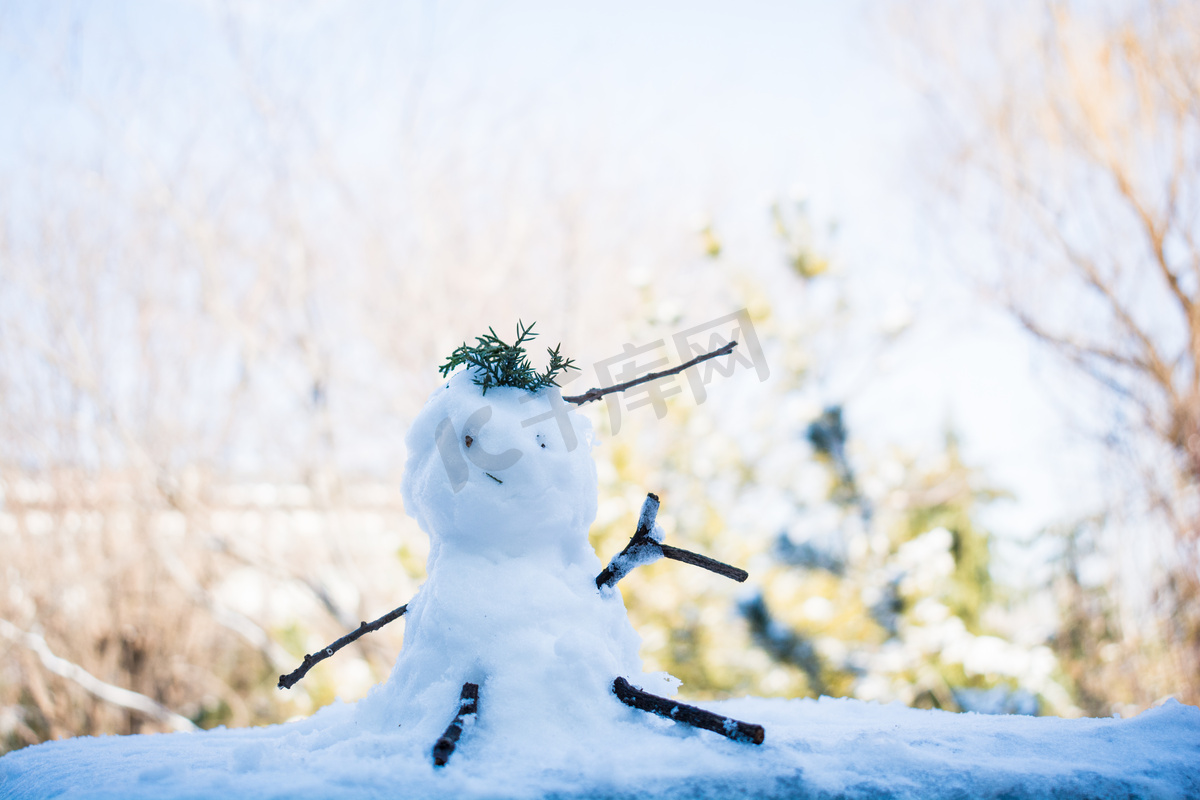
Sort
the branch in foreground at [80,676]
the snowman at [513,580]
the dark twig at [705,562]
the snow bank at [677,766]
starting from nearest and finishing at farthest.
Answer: the snow bank at [677,766] < the snowman at [513,580] < the dark twig at [705,562] < the branch in foreground at [80,676]

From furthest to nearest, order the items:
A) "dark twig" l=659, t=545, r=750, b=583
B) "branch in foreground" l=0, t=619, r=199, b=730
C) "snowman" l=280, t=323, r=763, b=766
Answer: "branch in foreground" l=0, t=619, r=199, b=730 < "dark twig" l=659, t=545, r=750, b=583 < "snowman" l=280, t=323, r=763, b=766

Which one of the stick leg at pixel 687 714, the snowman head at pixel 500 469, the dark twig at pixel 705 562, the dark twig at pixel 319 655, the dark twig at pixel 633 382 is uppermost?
the dark twig at pixel 633 382

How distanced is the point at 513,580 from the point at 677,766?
34cm

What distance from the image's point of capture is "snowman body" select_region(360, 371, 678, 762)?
0.88m

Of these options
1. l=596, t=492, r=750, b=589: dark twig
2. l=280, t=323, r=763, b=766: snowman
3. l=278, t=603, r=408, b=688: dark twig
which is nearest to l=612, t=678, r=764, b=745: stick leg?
l=280, t=323, r=763, b=766: snowman

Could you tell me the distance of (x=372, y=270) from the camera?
4.91 meters

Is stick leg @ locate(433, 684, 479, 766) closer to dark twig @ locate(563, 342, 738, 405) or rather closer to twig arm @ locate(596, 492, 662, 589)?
twig arm @ locate(596, 492, 662, 589)

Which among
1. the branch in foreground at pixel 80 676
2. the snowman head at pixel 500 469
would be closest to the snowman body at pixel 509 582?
the snowman head at pixel 500 469

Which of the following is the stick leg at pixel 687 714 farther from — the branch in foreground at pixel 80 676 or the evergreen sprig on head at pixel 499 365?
the branch in foreground at pixel 80 676

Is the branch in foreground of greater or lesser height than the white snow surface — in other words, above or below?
above

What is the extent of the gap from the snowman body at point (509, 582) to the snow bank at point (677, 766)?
0.16 ft

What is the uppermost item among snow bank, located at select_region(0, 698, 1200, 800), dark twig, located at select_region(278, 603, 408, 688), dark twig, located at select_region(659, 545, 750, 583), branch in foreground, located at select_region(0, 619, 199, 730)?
branch in foreground, located at select_region(0, 619, 199, 730)

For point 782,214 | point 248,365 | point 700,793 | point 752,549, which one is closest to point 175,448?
point 248,365

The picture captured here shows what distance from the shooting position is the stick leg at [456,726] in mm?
780
